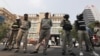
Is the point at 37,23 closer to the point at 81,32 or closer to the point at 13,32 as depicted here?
the point at 13,32

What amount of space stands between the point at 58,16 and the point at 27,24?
100248mm

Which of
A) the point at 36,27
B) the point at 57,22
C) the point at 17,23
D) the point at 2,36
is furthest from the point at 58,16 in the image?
the point at 17,23

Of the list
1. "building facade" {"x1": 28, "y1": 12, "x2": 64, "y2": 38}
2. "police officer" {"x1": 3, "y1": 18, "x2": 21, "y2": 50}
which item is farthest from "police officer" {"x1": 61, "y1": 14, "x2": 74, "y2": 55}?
"building facade" {"x1": 28, "y1": 12, "x2": 64, "y2": 38}

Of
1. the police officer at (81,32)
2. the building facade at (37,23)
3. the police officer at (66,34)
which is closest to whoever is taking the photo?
the police officer at (81,32)

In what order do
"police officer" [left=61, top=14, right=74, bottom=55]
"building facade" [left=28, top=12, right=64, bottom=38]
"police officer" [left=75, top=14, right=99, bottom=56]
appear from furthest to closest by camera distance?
"building facade" [left=28, top=12, right=64, bottom=38]
"police officer" [left=61, top=14, right=74, bottom=55]
"police officer" [left=75, top=14, right=99, bottom=56]

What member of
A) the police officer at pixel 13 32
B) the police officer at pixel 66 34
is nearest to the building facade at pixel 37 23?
the police officer at pixel 13 32

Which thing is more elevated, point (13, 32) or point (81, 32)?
point (13, 32)

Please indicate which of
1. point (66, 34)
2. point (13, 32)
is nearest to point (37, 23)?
point (13, 32)

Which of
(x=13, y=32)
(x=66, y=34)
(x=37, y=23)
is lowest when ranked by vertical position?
(x=66, y=34)

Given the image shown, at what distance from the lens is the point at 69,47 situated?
10805 millimetres

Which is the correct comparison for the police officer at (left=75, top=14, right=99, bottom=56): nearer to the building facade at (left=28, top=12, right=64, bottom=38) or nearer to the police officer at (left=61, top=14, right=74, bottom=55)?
the police officer at (left=61, top=14, right=74, bottom=55)

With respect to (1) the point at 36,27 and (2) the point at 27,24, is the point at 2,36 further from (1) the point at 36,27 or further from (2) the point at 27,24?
(2) the point at 27,24

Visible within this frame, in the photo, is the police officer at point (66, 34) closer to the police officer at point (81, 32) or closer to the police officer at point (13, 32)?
the police officer at point (81, 32)

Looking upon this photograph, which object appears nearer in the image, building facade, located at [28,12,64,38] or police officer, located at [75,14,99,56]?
police officer, located at [75,14,99,56]
